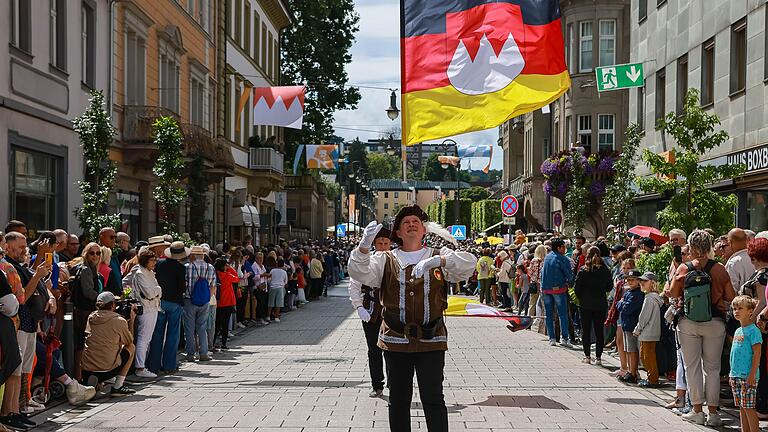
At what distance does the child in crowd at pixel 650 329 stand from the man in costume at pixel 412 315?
5.75 meters

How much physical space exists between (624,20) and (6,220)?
3020 centimetres

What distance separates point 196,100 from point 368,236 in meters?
27.1

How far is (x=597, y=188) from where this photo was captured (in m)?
32.9

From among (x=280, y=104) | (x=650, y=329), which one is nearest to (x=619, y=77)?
(x=280, y=104)

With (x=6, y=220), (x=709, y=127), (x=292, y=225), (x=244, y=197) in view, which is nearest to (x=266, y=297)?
(x=6, y=220)

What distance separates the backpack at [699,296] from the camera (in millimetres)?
10031

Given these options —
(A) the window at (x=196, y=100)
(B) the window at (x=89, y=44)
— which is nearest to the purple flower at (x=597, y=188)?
(A) the window at (x=196, y=100)

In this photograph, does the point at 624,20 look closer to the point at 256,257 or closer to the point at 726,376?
the point at 256,257

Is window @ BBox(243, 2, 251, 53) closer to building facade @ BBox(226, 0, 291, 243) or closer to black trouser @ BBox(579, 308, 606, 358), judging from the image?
building facade @ BBox(226, 0, 291, 243)

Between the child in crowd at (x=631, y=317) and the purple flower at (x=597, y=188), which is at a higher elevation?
the purple flower at (x=597, y=188)

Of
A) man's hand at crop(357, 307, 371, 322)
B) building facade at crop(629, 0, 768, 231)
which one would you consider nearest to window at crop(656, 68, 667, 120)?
building facade at crop(629, 0, 768, 231)

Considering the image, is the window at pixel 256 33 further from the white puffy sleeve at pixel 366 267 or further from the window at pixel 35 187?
the white puffy sleeve at pixel 366 267

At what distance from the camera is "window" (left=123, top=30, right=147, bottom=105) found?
82.3 ft

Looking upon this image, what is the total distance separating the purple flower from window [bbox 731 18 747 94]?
11467mm
